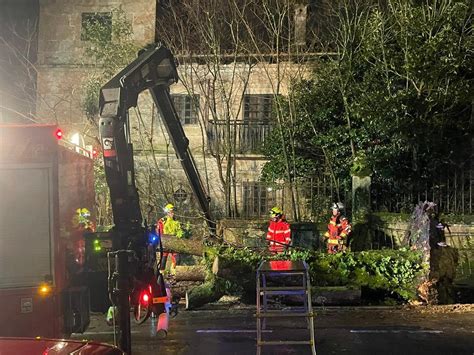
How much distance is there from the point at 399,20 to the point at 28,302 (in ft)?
37.6

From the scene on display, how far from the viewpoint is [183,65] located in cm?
1673

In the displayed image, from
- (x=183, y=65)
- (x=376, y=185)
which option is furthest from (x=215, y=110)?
(x=376, y=185)

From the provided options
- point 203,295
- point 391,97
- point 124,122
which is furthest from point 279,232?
point 124,122

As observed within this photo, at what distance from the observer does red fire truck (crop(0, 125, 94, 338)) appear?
518 cm

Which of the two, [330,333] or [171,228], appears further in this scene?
[171,228]

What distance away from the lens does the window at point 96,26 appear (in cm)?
1705

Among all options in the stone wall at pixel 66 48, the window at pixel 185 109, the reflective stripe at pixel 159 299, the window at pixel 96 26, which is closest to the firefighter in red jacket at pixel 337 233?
the reflective stripe at pixel 159 299

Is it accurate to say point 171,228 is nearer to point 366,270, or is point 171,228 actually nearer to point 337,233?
point 337,233

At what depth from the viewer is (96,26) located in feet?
56.1

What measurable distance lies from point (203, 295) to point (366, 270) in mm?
3097

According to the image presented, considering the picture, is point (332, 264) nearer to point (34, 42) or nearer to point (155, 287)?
point (155, 287)

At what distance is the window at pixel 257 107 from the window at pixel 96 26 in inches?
213

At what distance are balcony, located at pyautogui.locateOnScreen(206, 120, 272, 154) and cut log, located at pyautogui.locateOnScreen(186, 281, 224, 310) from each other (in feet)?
28.5

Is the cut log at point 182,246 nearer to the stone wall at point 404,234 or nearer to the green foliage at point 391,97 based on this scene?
the stone wall at point 404,234
